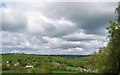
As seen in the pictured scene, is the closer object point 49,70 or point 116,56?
point 116,56

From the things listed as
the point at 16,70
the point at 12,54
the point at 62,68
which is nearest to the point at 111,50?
the point at 16,70

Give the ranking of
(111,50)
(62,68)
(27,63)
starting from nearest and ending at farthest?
(111,50), (62,68), (27,63)

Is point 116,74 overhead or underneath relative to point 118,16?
underneath

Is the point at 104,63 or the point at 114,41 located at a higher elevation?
the point at 114,41

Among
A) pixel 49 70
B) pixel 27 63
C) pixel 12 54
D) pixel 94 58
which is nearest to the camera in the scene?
pixel 94 58

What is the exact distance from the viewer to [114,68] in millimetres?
34781

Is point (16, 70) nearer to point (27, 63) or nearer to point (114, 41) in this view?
point (27, 63)

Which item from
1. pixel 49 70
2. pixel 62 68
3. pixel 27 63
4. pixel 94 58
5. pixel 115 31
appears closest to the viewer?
pixel 115 31

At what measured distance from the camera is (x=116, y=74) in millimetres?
34250

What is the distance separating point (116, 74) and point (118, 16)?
7221mm

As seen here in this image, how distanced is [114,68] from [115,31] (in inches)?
227

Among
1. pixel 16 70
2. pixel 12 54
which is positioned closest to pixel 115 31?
pixel 16 70

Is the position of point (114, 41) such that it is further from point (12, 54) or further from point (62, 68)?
point (12, 54)

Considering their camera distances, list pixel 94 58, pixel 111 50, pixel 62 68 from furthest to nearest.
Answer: pixel 62 68 < pixel 94 58 < pixel 111 50
